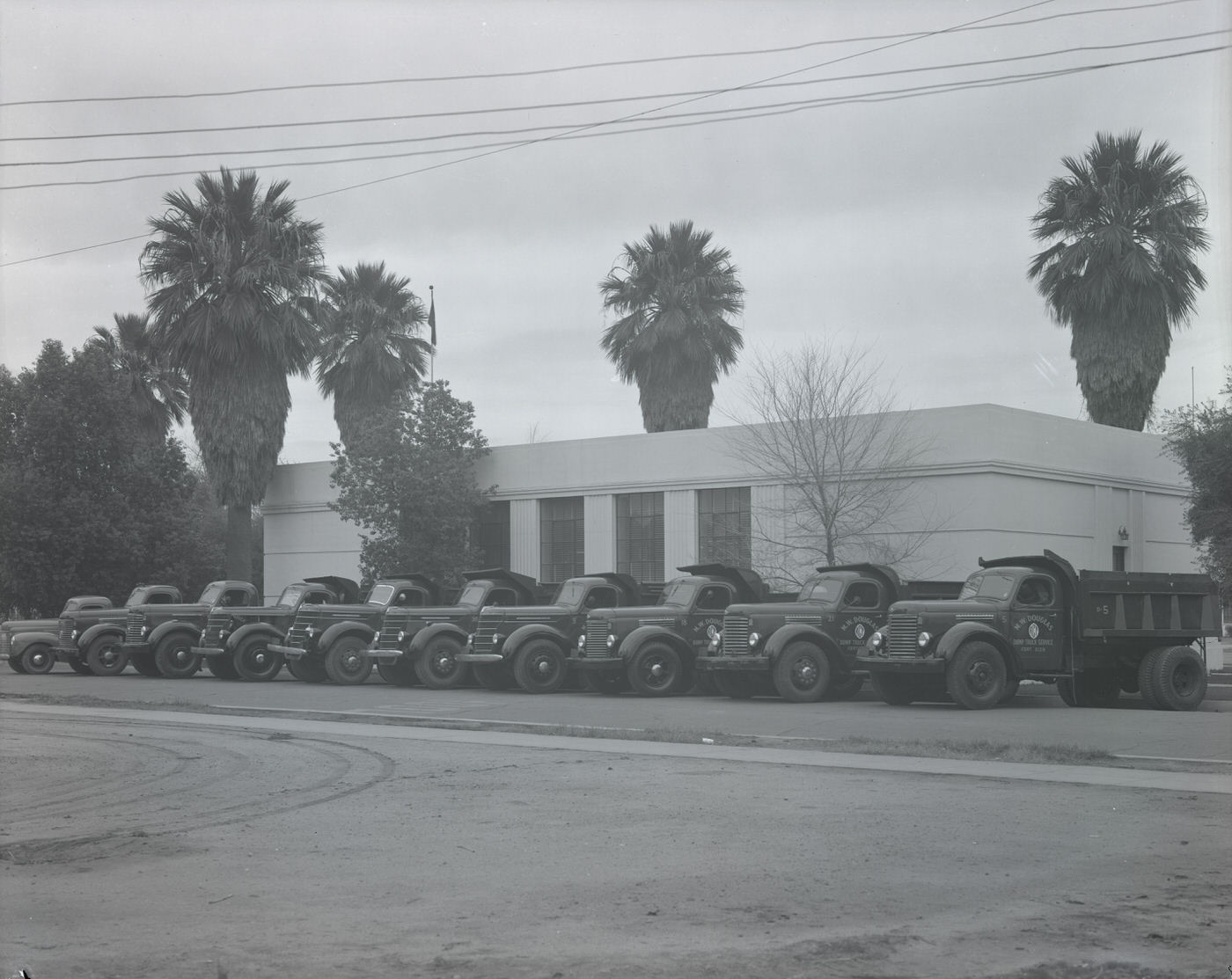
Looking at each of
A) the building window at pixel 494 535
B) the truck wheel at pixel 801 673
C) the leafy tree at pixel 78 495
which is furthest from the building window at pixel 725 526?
the leafy tree at pixel 78 495

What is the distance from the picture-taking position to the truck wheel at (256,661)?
28.9 meters

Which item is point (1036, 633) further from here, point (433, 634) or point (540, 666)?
point (433, 634)

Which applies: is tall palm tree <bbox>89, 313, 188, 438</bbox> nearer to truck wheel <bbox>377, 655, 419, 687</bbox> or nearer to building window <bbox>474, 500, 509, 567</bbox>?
building window <bbox>474, 500, 509, 567</bbox>

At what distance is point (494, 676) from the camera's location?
83.2 feet

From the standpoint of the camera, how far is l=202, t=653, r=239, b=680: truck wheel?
29500 mm

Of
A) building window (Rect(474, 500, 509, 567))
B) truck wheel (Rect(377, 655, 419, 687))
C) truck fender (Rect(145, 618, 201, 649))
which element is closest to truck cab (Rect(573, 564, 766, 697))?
truck wheel (Rect(377, 655, 419, 687))

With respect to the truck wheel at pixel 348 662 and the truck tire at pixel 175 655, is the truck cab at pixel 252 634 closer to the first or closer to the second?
the truck tire at pixel 175 655

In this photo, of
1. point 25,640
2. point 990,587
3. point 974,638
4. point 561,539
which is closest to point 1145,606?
point 990,587

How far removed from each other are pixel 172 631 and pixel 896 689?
1678cm

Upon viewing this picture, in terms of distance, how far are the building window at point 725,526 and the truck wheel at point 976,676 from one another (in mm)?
13546

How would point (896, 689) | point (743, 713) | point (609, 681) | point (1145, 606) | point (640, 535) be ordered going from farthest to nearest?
point (640, 535) < point (609, 681) < point (896, 689) < point (1145, 606) < point (743, 713)

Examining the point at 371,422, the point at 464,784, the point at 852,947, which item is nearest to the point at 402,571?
the point at 371,422

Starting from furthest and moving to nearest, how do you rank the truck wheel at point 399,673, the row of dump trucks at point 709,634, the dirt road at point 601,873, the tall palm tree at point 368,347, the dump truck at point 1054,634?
the tall palm tree at point 368,347
the truck wheel at point 399,673
the row of dump trucks at point 709,634
the dump truck at point 1054,634
the dirt road at point 601,873

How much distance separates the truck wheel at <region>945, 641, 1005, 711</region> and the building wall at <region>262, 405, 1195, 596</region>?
1065 cm
